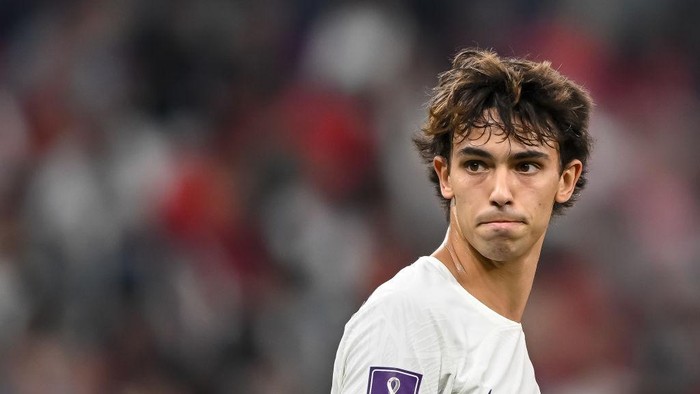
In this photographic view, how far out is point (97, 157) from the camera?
607 cm

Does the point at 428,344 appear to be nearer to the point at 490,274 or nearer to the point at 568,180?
the point at 490,274

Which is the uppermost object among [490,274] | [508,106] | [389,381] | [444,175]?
[508,106]

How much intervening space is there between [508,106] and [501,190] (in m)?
→ 0.24

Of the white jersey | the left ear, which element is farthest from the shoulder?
the left ear

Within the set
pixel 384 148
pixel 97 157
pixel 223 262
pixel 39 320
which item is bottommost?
pixel 39 320

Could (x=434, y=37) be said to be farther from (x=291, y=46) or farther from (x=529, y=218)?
(x=529, y=218)

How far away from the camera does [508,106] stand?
298 centimetres

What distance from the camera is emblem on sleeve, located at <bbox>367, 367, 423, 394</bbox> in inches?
101

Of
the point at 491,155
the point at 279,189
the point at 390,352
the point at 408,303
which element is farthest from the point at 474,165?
the point at 279,189

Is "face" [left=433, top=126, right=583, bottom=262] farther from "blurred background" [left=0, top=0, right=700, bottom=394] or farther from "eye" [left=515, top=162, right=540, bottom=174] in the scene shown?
"blurred background" [left=0, top=0, right=700, bottom=394]

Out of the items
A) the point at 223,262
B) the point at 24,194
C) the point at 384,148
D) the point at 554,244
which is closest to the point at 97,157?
the point at 24,194

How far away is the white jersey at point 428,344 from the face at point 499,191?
145 millimetres

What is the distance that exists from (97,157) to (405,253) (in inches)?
69.2

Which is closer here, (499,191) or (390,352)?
(390,352)
